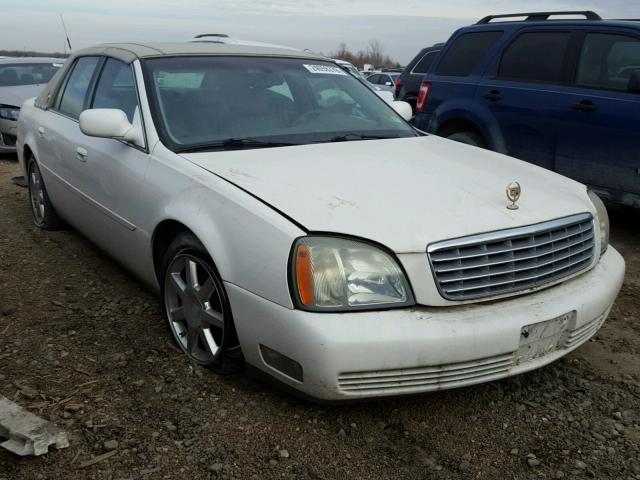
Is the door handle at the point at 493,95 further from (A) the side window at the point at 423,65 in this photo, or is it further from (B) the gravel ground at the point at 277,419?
(A) the side window at the point at 423,65

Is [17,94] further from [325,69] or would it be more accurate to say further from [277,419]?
[277,419]

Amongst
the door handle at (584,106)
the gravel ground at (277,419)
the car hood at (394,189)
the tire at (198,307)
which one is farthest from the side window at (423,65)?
the tire at (198,307)

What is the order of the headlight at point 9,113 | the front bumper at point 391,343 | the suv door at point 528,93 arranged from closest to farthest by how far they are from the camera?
the front bumper at point 391,343 < the suv door at point 528,93 < the headlight at point 9,113

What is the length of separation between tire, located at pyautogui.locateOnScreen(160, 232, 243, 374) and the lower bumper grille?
0.62 meters

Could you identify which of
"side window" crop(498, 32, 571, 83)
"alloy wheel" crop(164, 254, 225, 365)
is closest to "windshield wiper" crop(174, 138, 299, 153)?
"alloy wheel" crop(164, 254, 225, 365)

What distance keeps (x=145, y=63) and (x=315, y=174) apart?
4.59 ft

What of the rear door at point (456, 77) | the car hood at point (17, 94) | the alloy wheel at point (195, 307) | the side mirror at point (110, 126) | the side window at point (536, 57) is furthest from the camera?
the car hood at point (17, 94)

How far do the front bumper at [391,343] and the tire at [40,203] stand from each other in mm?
3025

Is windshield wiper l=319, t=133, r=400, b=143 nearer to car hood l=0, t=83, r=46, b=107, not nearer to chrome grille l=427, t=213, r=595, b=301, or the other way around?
chrome grille l=427, t=213, r=595, b=301

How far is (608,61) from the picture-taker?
510 cm

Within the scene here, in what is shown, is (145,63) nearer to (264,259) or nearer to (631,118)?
(264,259)

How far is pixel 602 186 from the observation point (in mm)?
4961

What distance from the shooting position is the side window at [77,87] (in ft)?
14.0

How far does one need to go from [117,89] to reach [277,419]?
7.62ft
